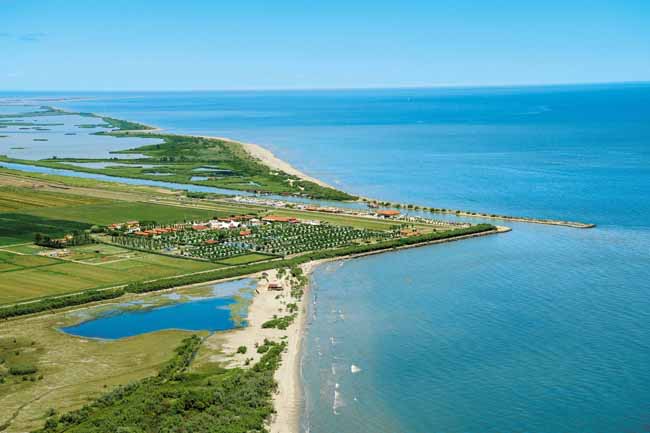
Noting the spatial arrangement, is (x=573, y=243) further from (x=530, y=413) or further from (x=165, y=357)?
(x=165, y=357)

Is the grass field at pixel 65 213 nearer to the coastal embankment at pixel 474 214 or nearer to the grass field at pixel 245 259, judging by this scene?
the grass field at pixel 245 259

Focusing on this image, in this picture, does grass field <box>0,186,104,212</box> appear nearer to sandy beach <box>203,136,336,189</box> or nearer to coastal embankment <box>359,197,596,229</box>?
sandy beach <box>203,136,336,189</box>

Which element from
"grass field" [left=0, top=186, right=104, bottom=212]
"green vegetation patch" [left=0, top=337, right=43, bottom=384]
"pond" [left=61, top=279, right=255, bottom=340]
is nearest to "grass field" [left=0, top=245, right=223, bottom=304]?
"pond" [left=61, top=279, right=255, bottom=340]

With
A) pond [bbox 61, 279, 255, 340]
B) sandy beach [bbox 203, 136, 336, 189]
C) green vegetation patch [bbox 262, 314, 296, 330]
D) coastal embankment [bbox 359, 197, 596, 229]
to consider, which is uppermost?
sandy beach [bbox 203, 136, 336, 189]

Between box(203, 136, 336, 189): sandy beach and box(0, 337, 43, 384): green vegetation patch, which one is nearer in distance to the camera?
box(0, 337, 43, 384): green vegetation patch

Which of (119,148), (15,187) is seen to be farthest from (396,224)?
Answer: (119,148)

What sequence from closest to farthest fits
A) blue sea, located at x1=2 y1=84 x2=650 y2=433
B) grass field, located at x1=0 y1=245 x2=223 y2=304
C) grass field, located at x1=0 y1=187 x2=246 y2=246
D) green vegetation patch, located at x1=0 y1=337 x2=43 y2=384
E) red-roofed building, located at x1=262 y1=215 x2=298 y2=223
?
blue sea, located at x1=2 y1=84 x2=650 y2=433 < green vegetation patch, located at x1=0 y1=337 x2=43 y2=384 < grass field, located at x1=0 y1=245 x2=223 y2=304 < grass field, located at x1=0 y1=187 x2=246 y2=246 < red-roofed building, located at x1=262 y1=215 x2=298 y2=223

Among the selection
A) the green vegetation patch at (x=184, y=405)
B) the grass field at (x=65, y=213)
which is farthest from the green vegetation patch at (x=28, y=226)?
the green vegetation patch at (x=184, y=405)
